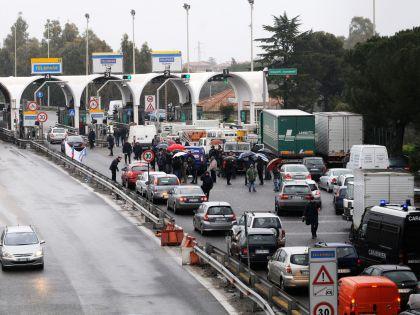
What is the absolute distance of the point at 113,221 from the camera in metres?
43.2

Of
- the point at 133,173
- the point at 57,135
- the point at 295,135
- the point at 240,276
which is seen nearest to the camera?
the point at 240,276

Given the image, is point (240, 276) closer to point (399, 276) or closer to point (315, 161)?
point (399, 276)

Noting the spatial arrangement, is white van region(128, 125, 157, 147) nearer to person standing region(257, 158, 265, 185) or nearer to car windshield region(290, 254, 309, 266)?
person standing region(257, 158, 265, 185)

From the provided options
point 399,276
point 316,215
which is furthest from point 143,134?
point 399,276

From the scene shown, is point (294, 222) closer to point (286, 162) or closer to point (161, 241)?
point (161, 241)

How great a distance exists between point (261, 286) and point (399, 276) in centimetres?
319

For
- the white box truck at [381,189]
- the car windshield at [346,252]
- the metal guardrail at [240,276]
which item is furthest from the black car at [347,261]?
the white box truck at [381,189]

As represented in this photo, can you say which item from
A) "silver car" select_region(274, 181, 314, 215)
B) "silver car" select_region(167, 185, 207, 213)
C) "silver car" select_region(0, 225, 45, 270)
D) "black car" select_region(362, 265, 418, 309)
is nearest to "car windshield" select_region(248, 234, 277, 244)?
"silver car" select_region(0, 225, 45, 270)

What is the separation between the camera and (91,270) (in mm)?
32219

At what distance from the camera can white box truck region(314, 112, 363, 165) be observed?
61875 millimetres

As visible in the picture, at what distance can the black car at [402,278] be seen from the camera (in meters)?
24.7

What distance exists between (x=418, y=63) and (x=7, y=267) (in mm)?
37979

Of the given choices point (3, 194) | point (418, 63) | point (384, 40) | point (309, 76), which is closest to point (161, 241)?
point (3, 194)

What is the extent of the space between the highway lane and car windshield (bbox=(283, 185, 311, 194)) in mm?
6328
